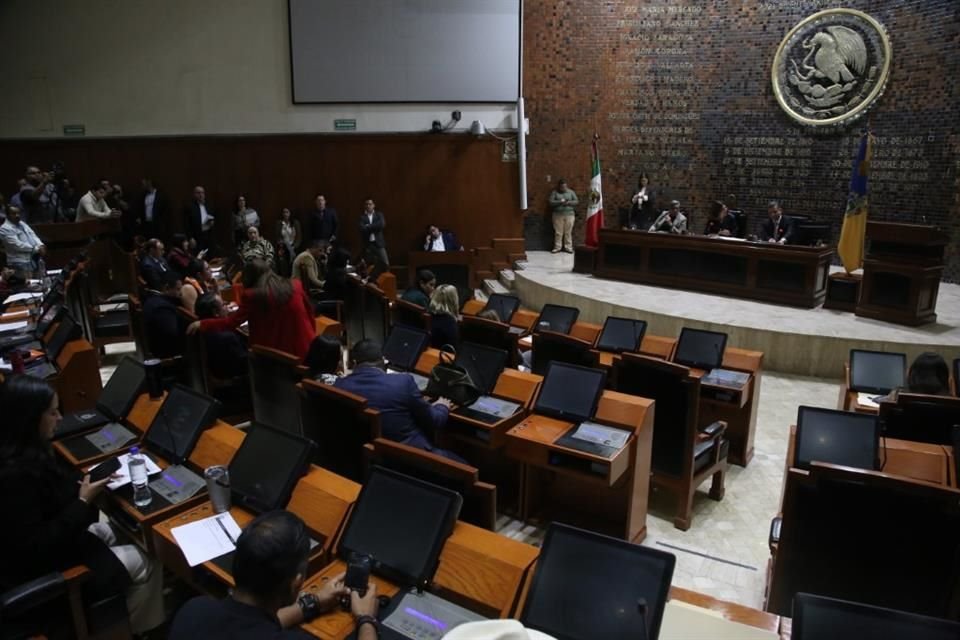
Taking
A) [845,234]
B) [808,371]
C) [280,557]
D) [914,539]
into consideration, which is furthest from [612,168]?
[280,557]

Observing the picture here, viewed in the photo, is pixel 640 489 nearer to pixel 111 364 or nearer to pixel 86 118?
pixel 111 364

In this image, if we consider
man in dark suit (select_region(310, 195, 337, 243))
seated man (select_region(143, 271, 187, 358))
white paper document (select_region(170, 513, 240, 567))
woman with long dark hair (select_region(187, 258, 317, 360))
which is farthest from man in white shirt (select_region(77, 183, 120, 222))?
white paper document (select_region(170, 513, 240, 567))

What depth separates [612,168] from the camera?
12.1 meters

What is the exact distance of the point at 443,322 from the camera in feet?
16.9

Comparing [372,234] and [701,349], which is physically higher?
[372,234]

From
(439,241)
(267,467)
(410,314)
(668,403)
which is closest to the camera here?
(267,467)

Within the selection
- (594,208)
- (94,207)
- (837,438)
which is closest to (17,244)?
(94,207)

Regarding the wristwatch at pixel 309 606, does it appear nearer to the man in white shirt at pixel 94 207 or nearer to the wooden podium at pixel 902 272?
the wooden podium at pixel 902 272

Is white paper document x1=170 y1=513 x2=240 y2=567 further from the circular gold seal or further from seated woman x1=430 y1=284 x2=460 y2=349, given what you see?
the circular gold seal

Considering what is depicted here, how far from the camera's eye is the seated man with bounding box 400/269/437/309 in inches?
241

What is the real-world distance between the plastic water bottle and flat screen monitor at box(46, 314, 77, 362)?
2.24 meters

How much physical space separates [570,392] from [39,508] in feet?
8.30

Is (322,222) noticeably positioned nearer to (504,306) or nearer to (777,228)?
(504,306)

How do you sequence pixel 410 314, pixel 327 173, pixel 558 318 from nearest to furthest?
pixel 410 314 → pixel 558 318 → pixel 327 173
